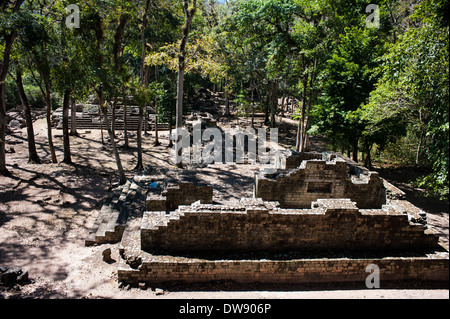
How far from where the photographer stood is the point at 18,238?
971 centimetres

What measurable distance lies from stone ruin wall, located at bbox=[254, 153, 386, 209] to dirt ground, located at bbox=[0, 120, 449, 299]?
1882 mm

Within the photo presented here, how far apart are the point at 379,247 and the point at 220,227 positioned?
14.4 ft

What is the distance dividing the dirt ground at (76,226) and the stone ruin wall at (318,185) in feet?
6.17

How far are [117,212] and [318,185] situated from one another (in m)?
7.53

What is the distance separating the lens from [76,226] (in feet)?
35.2

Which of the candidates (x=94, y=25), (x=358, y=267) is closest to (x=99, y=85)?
(x=94, y=25)

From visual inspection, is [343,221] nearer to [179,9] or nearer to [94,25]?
[94,25]

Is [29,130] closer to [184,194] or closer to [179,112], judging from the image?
[179,112]

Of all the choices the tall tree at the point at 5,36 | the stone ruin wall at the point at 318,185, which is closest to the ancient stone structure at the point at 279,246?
the stone ruin wall at the point at 318,185

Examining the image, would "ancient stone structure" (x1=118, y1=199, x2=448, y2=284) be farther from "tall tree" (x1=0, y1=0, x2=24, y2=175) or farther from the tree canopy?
"tall tree" (x1=0, y1=0, x2=24, y2=175)

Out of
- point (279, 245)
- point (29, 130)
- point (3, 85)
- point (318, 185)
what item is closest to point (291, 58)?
point (318, 185)

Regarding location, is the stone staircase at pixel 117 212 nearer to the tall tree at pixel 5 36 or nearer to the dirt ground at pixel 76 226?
the dirt ground at pixel 76 226

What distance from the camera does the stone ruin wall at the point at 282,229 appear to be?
811cm

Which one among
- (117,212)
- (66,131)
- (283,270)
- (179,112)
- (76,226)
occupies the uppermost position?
(179,112)
